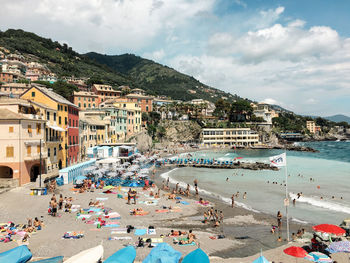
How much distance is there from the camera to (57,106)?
120 feet

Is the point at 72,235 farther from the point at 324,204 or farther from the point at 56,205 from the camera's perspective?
the point at 324,204

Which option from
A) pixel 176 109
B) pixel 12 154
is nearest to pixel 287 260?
pixel 12 154

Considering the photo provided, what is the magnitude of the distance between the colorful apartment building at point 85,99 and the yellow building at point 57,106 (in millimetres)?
46188

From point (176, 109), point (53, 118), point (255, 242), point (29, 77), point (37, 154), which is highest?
point (29, 77)

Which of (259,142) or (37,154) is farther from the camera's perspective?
(259,142)

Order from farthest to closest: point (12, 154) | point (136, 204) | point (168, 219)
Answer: point (12, 154), point (136, 204), point (168, 219)

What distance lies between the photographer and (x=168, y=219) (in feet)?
70.1

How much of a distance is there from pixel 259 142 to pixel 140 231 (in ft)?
358

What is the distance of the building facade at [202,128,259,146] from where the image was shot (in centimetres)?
10994

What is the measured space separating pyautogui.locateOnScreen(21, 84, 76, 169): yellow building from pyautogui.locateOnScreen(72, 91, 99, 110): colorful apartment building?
4619 cm

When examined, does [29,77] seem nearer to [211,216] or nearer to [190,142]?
[190,142]

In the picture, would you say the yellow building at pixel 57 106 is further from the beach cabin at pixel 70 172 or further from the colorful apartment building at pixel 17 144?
the colorful apartment building at pixel 17 144

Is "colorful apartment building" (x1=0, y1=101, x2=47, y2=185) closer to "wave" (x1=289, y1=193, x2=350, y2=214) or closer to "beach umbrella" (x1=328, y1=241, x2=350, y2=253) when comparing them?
"beach umbrella" (x1=328, y1=241, x2=350, y2=253)

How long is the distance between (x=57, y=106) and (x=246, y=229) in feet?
100
